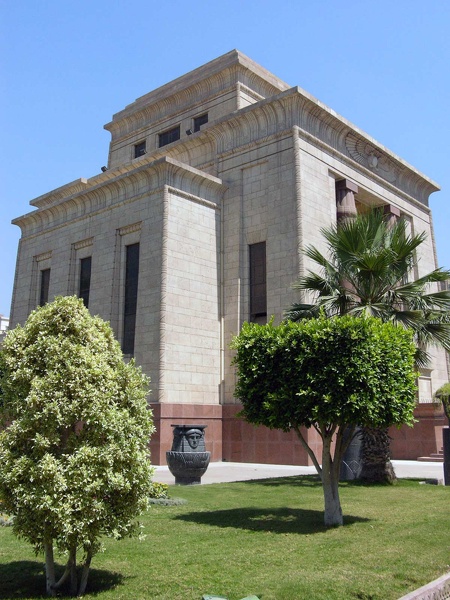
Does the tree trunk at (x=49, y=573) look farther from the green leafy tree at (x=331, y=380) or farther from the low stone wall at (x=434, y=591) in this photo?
the green leafy tree at (x=331, y=380)

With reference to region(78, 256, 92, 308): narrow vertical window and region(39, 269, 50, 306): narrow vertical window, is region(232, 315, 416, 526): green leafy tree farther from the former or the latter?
region(39, 269, 50, 306): narrow vertical window

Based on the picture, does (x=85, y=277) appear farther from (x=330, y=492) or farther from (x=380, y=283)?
(x=330, y=492)

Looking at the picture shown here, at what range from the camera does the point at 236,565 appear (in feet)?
25.5

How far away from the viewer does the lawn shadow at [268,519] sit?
10297 millimetres

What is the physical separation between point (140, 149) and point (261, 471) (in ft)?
75.2

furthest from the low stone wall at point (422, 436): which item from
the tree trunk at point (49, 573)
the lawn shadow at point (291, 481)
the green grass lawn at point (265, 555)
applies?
the tree trunk at point (49, 573)

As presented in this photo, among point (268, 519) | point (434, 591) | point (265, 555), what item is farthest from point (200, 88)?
point (434, 591)

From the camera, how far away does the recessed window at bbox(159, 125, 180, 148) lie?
3425 cm

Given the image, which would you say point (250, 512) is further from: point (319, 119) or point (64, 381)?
point (319, 119)

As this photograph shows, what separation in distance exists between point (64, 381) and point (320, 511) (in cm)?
758

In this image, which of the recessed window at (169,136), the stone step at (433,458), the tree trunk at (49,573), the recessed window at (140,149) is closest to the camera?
the tree trunk at (49,573)

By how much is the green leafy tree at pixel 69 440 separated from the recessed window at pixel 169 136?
2906cm

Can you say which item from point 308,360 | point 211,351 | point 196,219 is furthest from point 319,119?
point 308,360

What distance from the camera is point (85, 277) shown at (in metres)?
29.2
